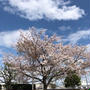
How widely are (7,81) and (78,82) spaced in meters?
16.1

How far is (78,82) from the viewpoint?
99.1ft

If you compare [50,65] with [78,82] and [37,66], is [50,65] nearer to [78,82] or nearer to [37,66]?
[37,66]

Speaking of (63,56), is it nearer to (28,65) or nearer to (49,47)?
(49,47)

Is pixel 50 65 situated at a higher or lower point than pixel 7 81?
higher

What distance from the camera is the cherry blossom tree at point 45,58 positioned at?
1321cm

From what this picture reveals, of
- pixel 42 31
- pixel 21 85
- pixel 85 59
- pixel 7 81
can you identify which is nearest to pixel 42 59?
pixel 42 31

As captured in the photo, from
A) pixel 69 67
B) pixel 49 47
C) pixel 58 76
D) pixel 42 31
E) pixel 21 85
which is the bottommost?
pixel 21 85

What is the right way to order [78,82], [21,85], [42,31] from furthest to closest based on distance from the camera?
1. [78,82]
2. [21,85]
3. [42,31]

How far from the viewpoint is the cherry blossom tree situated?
13.2m

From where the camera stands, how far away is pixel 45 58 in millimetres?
12953

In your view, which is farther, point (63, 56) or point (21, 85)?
point (21, 85)

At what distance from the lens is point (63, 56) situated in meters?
13.3

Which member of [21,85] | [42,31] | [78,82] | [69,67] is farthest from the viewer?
[78,82]

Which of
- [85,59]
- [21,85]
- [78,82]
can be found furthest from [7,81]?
[85,59]
